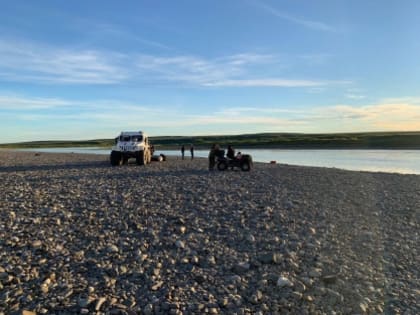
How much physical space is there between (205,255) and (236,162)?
805 inches

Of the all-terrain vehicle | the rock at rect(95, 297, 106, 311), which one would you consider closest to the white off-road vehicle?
the all-terrain vehicle

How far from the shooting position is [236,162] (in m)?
28.9

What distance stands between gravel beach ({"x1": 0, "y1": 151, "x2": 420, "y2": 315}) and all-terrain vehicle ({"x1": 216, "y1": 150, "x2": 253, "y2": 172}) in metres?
13.1

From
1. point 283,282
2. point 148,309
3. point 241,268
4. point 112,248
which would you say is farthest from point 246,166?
point 148,309

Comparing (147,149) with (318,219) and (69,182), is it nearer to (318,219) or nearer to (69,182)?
(69,182)

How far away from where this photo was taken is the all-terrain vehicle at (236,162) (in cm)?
2872

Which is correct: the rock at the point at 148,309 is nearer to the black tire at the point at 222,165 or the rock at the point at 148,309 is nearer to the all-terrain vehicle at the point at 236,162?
the all-terrain vehicle at the point at 236,162

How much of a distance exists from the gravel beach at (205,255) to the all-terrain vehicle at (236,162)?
13096 millimetres

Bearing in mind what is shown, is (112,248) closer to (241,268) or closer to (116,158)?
(241,268)

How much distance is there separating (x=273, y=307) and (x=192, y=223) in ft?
16.6

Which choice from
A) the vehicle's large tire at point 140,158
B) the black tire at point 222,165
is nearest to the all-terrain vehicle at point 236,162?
the black tire at point 222,165

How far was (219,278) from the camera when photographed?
293 inches

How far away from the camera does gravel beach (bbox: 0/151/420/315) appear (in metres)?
6.55

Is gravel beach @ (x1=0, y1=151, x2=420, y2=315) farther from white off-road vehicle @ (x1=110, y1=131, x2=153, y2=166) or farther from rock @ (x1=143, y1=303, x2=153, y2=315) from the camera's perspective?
white off-road vehicle @ (x1=110, y1=131, x2=153, y2=166)
